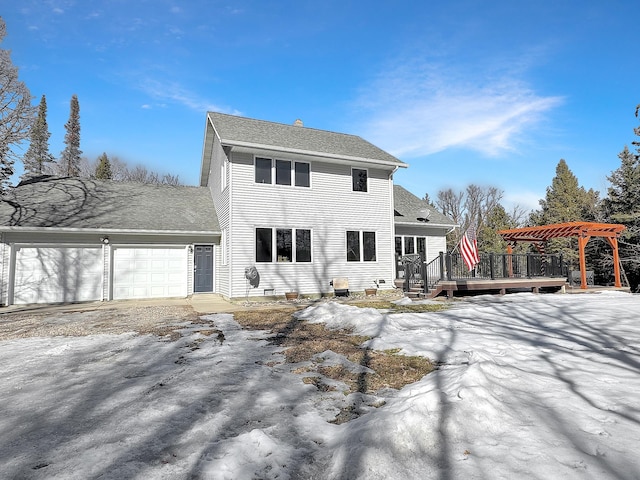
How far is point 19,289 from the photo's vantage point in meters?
12.6

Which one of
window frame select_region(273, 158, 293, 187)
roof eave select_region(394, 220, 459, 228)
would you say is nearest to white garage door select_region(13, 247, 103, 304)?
window frame select_region(273, 158, 293, 187)

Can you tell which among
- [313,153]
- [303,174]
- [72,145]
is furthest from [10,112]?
[72,145]

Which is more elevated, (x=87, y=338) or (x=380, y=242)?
(x=380, y=242)

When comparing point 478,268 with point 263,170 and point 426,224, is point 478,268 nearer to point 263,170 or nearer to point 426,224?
point 426,224

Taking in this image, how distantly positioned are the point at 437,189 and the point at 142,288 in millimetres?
39161

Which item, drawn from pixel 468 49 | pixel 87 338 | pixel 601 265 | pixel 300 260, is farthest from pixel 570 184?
pixel 87 338

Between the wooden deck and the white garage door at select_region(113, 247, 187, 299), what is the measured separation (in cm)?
987

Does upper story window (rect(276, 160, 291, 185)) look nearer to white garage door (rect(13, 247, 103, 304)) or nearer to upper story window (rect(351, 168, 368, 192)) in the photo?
upper story window (rect(351, 168, 368, 192))

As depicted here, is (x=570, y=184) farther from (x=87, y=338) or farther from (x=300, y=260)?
(x=87, y=338)

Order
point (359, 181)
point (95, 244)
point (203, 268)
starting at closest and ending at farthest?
point (95, 244) < point (203, 268) < point (359, 181)

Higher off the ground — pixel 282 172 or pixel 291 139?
pixel 291 139

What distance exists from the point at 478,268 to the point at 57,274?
56.8ft

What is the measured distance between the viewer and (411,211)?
61.8 feet

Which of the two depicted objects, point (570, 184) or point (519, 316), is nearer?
point (519, 316)
